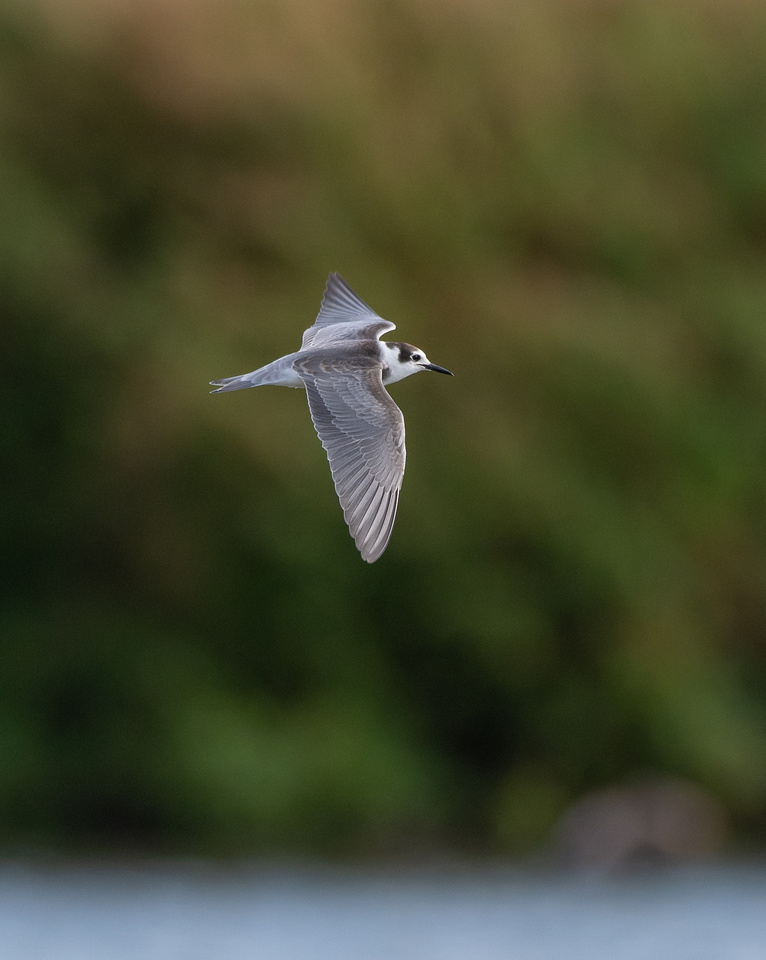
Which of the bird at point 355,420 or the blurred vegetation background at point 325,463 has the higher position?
the blurred vegetation background at point 325,463

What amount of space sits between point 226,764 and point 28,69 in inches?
330

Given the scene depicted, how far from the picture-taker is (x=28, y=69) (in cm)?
2014

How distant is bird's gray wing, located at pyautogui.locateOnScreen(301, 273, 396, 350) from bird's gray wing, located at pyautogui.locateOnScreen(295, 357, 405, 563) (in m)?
0.79

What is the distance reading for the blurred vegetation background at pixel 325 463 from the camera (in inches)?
754

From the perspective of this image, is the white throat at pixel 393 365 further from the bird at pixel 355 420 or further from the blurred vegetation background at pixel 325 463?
the blurred vegetation background at pixel 325 463

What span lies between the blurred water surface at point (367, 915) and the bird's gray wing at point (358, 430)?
9.05m

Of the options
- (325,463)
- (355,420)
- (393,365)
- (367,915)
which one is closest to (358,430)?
(355,420)

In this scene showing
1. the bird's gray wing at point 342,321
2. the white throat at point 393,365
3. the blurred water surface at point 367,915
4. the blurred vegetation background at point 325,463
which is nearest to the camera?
the white throat at point 393,365

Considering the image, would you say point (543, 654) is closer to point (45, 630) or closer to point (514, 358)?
point (514, 358)

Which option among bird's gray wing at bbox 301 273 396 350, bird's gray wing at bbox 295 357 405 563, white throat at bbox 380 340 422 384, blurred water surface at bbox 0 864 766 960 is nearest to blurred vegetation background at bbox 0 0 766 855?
blurred water surface at bbox 0 864 766 960

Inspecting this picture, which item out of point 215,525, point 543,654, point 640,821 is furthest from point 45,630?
point 640,821

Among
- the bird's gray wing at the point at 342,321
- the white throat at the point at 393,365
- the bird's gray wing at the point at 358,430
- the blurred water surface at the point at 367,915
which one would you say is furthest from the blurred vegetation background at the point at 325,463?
the bird's gray wing at the point at 358,430

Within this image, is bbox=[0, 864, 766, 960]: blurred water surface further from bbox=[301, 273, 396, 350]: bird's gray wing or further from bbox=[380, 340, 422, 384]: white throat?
bbox=[380, 340, 422, 384]: white throat

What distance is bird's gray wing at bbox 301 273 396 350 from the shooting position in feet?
30.6
